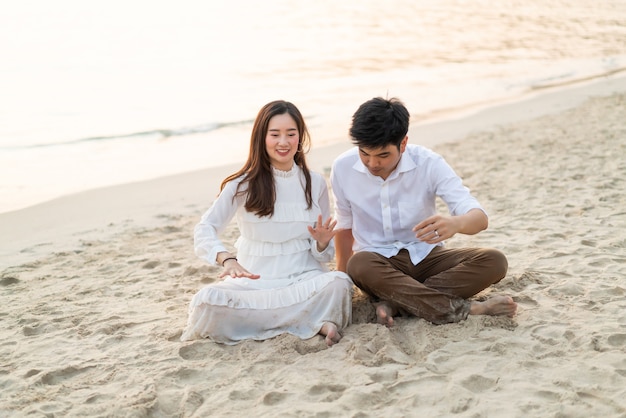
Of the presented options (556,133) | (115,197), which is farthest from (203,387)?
(556,133)

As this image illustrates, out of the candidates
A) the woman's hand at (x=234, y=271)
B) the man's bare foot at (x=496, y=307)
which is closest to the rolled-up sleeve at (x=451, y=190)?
the man's bare foot at (x=496, y=307)

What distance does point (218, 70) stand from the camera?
1596cm

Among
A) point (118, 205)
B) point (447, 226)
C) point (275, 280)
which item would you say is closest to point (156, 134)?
point (118, 205)

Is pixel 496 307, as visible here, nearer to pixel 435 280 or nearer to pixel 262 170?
pixel 435 280

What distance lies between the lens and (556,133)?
8609mm

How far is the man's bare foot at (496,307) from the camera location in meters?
3.65

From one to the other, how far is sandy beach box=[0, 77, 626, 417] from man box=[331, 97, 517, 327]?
0.13 metres

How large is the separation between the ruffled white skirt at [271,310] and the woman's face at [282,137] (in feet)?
2.35

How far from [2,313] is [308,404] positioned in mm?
2266

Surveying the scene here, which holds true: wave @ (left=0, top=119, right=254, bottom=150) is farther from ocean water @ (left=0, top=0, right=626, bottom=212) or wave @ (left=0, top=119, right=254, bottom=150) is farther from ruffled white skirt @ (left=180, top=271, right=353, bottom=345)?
ruffled white skirt @ (left=180, top=271, right=353, bottom=345)

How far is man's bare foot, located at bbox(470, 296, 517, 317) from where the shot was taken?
3648 mm

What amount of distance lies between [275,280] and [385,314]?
63 centimetres

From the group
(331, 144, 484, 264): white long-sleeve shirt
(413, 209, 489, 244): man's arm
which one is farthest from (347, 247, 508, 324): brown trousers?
(413, 209, 489, 244): man's arm

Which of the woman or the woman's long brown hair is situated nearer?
the woman
